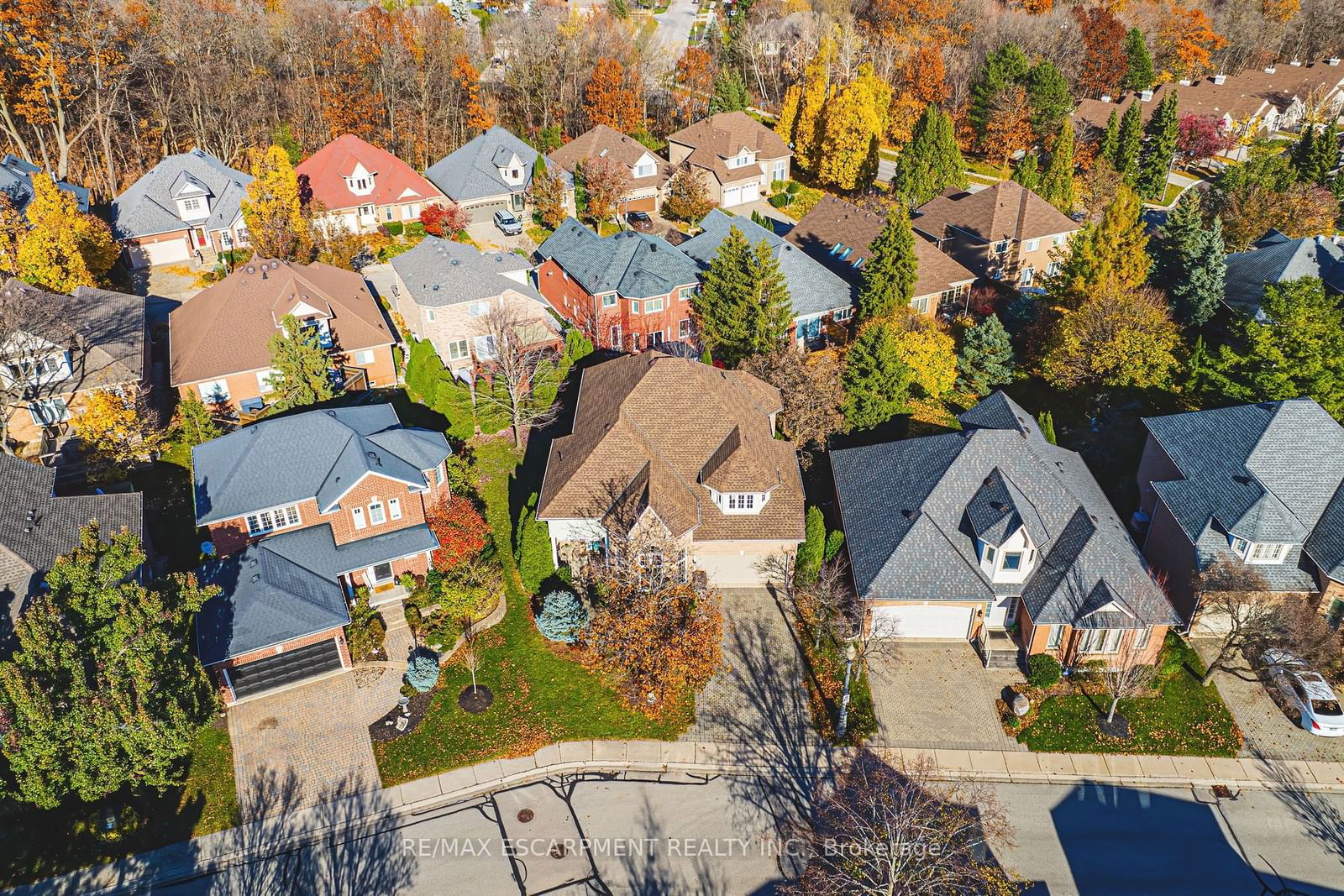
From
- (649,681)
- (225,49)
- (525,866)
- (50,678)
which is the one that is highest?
(225,49)

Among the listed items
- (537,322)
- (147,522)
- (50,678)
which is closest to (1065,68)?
(537,322)

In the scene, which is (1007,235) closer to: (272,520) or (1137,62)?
(1137,62)

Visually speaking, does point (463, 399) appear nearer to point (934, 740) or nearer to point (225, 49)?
point (934, 740)

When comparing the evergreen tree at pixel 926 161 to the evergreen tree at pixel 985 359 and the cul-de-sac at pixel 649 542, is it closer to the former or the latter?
the cul-de-sac at pixel 649 542

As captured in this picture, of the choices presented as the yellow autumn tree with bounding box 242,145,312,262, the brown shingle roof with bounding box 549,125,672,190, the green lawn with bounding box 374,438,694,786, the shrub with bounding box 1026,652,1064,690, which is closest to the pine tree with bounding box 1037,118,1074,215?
the brown shingle roof with bounding box 549,125,672,190

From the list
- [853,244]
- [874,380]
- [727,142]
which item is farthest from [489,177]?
[874,380]

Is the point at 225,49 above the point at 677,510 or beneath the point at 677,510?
above

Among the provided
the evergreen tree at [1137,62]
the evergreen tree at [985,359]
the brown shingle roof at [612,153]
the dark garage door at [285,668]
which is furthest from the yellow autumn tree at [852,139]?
the dark garage door at [285,668]
